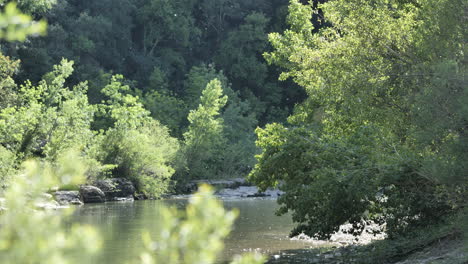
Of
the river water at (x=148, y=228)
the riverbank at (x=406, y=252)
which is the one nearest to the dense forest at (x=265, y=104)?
the riverbank at (x=406, y=252)

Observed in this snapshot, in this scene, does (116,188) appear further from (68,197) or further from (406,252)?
(406,252)

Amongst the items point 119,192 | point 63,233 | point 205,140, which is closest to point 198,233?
point 63,233

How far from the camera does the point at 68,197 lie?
30812mm

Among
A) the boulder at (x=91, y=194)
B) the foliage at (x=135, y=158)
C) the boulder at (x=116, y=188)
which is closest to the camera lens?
the boulder at (x=91, y=194)

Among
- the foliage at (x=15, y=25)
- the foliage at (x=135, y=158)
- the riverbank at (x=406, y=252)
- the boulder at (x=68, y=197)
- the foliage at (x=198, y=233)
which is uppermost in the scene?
the foliage at (x=135, y=158)

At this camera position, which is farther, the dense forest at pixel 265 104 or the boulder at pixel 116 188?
the boulder at pixel 116 188

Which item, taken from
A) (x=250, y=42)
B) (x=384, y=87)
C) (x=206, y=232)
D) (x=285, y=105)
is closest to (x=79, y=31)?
(x=250, y=42)

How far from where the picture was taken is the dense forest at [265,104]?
417 inches

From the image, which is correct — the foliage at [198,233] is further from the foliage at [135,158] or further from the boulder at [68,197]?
the foliage at [135,158]

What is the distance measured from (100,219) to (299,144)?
10737 millimetres

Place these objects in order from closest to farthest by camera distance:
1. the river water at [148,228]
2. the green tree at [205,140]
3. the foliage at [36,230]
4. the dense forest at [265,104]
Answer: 1. the foliage at [36,230]
2. the dense forest at [265,104]
3. the river water at [148,228]
4. the green tree at [205,140]

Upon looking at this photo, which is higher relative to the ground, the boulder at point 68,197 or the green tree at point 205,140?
the green tree at point 205,140

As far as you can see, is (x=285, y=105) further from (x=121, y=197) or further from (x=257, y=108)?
(x=121, y=197)

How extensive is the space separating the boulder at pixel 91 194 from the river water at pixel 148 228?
1.64 metres
